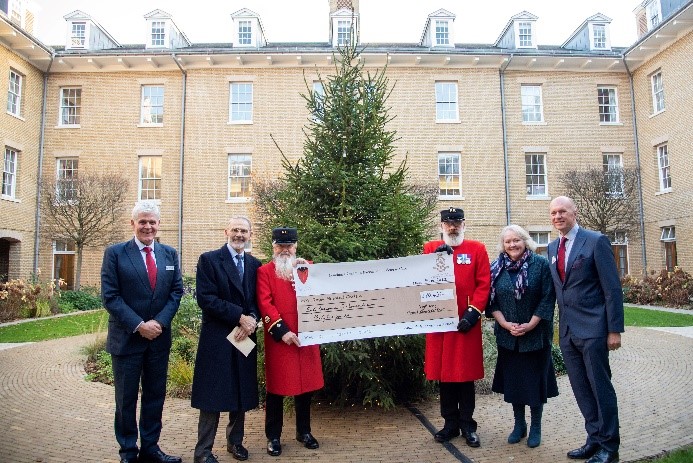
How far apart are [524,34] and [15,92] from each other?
955 inches

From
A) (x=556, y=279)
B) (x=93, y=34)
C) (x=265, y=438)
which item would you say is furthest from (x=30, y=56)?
(x=556, y=279)

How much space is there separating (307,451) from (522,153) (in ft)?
69.6

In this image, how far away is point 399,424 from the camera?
5.52 m

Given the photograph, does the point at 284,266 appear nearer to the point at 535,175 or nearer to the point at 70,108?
the point at 535,175

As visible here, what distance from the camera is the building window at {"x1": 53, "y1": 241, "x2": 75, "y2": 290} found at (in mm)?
22112

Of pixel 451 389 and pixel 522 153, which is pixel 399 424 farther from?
pixel 522 153

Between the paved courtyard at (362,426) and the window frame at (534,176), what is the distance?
630 inches

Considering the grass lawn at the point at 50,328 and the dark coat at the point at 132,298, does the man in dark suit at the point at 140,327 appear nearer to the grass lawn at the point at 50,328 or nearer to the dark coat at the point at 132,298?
the dark coat at the point at 132,298

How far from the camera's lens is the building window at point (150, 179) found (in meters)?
22.6

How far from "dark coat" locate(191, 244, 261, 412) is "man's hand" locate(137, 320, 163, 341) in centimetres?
40

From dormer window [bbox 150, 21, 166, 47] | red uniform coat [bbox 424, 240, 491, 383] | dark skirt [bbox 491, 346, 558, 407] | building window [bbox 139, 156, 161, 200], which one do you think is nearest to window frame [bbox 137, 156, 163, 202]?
building window [bbox 139, 156, 161, 200]

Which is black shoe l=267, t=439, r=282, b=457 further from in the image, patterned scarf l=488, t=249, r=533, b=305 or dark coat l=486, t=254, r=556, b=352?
patterned scarf l=488, t=249, r=533, b=305

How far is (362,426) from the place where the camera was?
548 centimetres

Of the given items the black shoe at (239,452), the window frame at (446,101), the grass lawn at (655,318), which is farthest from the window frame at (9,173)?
the grass lawn at (655,318)
